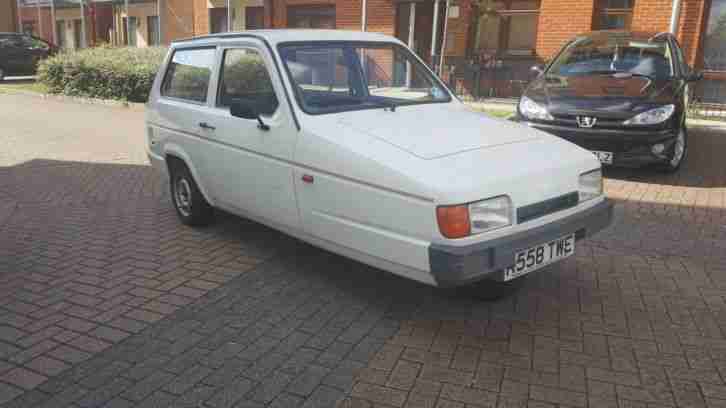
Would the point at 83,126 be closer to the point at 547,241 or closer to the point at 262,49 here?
the point at 262,49

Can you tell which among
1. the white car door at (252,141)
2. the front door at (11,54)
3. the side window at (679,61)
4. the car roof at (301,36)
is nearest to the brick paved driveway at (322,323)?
the white car door at (252,141)

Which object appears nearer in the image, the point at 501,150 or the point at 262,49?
the point at 501,150

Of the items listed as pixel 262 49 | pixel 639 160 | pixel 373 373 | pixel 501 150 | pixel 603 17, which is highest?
pixel 603 17

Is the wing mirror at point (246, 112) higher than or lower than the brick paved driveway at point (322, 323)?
higher

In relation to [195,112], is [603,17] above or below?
above

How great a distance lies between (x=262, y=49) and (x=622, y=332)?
126 inches

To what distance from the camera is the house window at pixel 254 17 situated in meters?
23.1

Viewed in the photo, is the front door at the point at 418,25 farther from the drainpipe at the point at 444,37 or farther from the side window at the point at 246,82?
the side window at the point at 246,82

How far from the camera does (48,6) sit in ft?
111

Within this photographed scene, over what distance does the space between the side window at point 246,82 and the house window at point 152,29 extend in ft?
82.6

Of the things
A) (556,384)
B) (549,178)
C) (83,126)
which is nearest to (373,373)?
(556,384)

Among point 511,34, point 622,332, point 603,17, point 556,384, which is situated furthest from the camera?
point 511,34

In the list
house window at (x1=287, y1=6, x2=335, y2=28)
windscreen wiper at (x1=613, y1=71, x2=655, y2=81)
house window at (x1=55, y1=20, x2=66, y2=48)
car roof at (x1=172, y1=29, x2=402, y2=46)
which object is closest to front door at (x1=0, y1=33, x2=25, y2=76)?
house window at (x1=55, y1=20, x2=66, y2=48)

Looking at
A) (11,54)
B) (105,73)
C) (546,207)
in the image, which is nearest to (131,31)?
(11,54)
